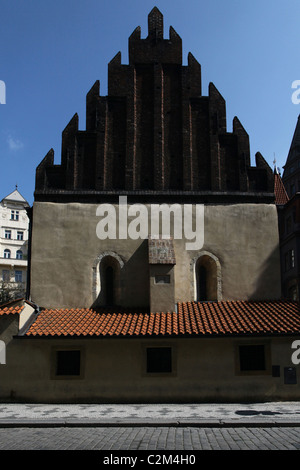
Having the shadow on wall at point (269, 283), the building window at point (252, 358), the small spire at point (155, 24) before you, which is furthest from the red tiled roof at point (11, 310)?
the small spire at point (155, 24)

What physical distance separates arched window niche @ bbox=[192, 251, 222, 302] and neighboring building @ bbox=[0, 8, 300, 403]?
0.06m

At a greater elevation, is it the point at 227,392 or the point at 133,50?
the point at 133,50

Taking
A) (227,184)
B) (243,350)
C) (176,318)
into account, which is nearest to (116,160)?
(227,184)

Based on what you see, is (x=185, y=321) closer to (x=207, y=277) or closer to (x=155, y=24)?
(x=207, y=277)

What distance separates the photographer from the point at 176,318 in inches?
676

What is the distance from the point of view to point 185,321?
16.8 m

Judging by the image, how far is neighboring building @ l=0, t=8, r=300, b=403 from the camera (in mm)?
15961

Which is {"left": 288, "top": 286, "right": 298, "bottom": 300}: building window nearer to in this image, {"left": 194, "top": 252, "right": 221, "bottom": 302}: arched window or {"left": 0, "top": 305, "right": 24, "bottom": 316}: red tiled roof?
{"left": 194, "top": 252, "right": 221, "bottom": 302}: arched window

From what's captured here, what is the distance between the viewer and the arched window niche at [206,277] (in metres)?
19.1

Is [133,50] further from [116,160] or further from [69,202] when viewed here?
[69,202]

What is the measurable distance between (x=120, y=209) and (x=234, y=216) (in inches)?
200

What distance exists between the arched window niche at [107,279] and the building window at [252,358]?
5.68 meters

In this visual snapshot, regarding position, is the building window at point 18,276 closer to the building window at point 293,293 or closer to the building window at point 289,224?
the building window at point 293,293

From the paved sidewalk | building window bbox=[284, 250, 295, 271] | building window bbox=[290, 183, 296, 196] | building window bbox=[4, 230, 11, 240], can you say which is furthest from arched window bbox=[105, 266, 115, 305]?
building window bbox=[290, 183, 296, 196]
